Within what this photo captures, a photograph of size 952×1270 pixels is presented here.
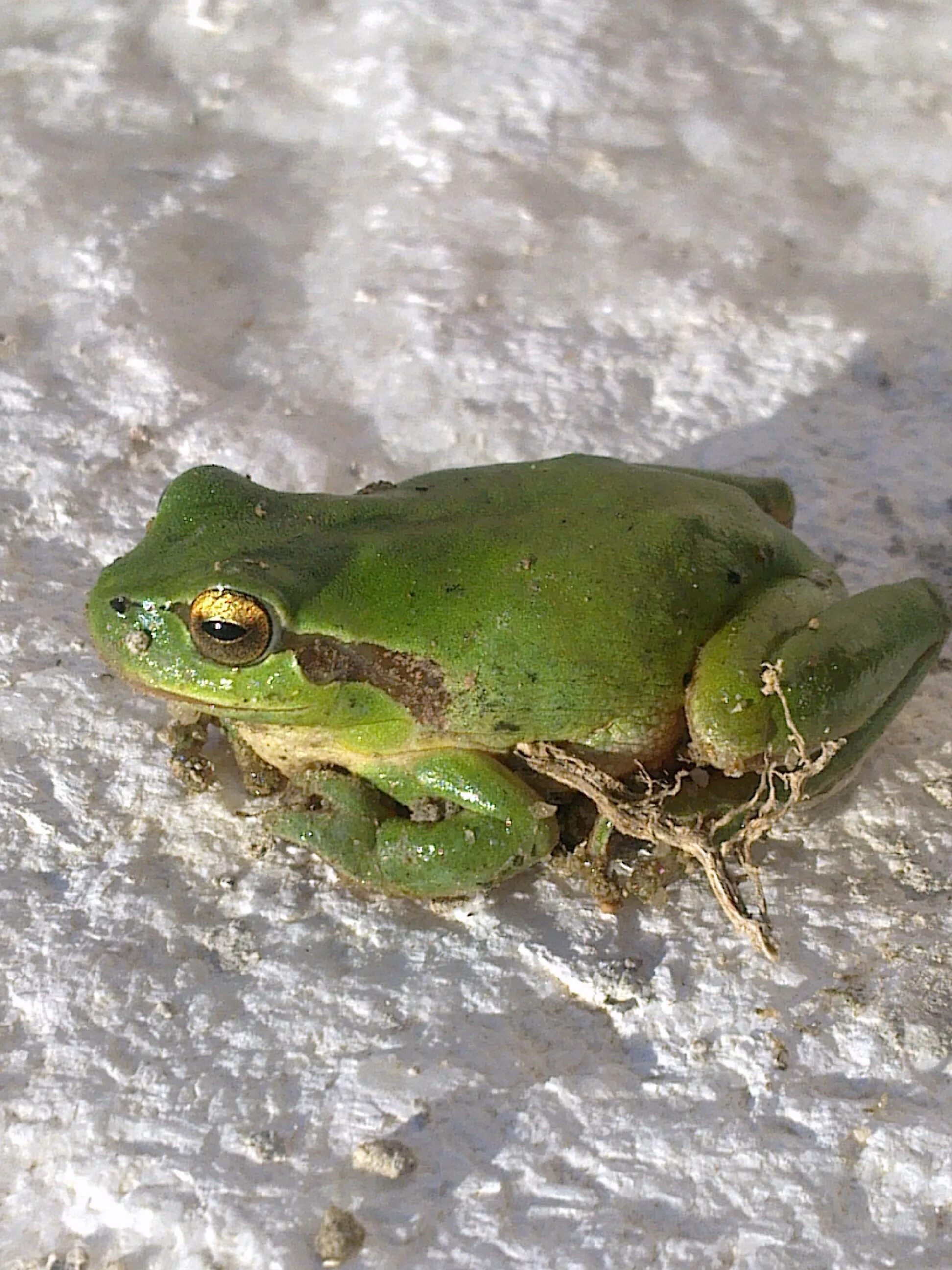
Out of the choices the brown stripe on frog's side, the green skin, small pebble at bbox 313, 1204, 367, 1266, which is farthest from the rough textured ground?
the brown stripe on frog's side

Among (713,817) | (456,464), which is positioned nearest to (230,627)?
(713,817)

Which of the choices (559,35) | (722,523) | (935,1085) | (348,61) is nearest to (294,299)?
(348,61)

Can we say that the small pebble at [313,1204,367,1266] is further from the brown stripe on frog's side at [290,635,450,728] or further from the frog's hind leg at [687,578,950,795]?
the frog's hind leg at [687,578,950,795]

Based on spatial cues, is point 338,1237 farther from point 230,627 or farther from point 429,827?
point 230,627

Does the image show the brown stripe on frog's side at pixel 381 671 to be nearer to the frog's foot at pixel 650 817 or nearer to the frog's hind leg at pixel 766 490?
the frog's foot at pixel 650 817

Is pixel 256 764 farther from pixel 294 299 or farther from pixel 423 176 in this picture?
A: pixel 423 176

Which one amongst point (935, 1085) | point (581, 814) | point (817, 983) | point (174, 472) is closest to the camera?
point (935, 1085)
